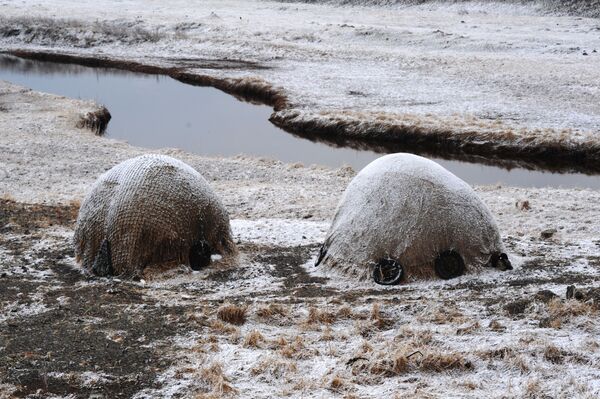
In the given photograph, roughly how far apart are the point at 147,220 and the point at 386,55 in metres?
29.1

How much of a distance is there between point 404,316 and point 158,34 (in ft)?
132

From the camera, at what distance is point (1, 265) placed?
11.9 metres

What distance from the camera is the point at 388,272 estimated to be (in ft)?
36.6

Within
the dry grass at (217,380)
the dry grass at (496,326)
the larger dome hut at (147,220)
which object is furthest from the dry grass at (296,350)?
the larger dome hut at (147,220)

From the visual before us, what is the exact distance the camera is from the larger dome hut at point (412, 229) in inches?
439

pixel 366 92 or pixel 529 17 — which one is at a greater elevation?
pixel 529 17

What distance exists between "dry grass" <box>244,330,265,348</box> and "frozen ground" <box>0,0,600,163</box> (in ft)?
53.4

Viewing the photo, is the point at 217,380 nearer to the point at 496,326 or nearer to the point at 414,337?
the point at 414,337

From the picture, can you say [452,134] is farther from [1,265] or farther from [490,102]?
[1,265]

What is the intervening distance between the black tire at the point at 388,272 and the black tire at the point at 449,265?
51 cm

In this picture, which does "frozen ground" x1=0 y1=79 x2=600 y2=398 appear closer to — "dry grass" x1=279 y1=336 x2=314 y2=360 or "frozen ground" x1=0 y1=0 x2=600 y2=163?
"dry grass" x1=279 y1=336 x2=314 y2=360

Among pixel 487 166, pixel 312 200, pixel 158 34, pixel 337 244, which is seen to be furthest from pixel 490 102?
pixel 158 34

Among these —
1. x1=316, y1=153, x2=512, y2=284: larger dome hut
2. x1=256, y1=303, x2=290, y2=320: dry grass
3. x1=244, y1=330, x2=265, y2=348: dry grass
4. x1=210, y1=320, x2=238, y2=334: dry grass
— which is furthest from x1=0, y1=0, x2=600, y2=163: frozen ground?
x1=244, y1=330, x2=265, y2=348: dry grass

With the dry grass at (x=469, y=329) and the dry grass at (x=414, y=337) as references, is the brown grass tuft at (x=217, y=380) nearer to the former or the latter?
the dry grass at (x=414, y=337)
